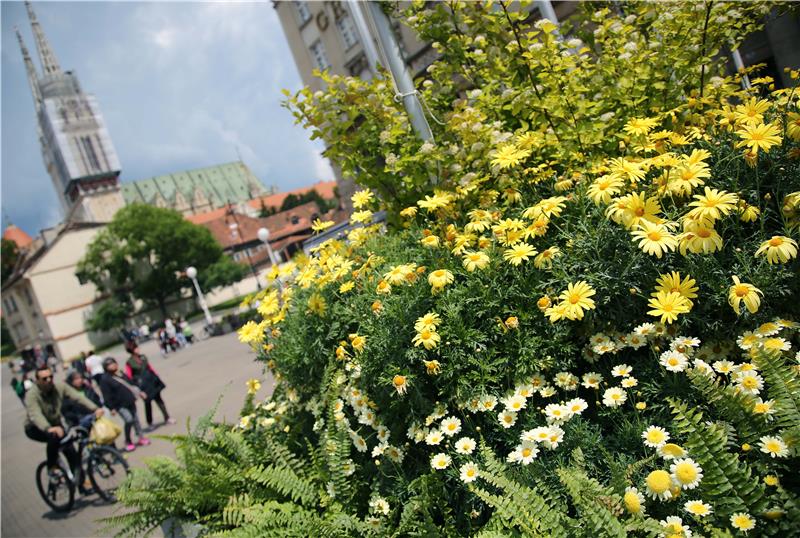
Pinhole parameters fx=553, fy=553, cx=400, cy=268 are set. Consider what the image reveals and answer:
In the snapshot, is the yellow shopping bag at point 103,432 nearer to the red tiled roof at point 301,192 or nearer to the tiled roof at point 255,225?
the tiled roof at point 255,225

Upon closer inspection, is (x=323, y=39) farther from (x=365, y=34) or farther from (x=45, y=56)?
(x=45, y=56)

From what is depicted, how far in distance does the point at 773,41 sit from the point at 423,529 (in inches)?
490

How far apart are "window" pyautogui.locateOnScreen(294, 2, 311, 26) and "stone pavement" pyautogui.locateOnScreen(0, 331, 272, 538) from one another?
1448cm

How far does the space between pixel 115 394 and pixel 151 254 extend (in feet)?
176

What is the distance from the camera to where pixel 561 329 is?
217 cm

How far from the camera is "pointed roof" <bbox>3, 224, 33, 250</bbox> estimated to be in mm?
101387

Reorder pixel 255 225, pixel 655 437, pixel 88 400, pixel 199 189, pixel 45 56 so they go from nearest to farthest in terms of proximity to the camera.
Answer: pixel 655 437 → pixel 88 400 → pixel 255 225 → pixel 45 56 → pixel 199 189

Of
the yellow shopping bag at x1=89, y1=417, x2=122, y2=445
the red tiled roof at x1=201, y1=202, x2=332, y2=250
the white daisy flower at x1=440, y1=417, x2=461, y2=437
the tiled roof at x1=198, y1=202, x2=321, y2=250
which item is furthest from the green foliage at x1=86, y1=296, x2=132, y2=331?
the white daisy flower at x1=440, y1=417, x2=461, y2=437

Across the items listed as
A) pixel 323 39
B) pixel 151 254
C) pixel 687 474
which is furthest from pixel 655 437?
pixel 151 254

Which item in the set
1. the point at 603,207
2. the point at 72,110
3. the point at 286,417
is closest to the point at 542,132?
the point at 603,207

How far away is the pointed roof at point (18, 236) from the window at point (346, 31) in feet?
331

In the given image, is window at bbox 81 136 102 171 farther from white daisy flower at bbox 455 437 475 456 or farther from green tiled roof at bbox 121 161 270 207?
white daisy flower at bbox 455 437 475 456

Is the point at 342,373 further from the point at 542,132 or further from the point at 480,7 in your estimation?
the point at 480,7

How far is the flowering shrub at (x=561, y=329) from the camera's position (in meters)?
1.72
